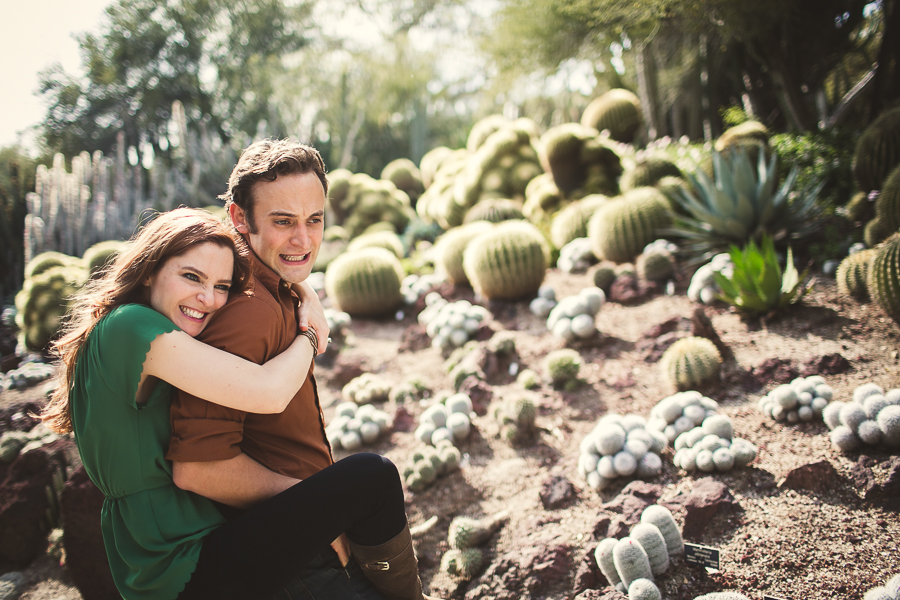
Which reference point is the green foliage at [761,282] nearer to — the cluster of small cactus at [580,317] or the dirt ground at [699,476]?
the dirt ground at [699,476]

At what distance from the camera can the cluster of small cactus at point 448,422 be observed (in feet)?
11.5

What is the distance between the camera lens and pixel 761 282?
12.8 ft

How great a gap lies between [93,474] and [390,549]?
0.91 meters

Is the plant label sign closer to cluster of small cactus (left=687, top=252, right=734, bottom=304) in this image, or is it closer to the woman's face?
the woman's face

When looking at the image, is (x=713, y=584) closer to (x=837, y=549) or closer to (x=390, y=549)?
(x=837, y=549)

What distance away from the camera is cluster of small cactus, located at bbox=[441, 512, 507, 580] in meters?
2.52

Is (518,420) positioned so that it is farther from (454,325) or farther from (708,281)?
(708,281)

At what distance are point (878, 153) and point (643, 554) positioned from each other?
202 inches

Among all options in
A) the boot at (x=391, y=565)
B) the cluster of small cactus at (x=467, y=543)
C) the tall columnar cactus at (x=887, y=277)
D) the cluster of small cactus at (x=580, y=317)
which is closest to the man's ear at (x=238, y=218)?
the boot at (x=391, y=565)

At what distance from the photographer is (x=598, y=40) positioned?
7.13 m

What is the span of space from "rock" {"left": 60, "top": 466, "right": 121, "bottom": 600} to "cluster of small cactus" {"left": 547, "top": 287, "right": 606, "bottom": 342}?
10.9 ft

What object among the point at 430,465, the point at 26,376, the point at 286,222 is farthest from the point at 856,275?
the point at 26,376

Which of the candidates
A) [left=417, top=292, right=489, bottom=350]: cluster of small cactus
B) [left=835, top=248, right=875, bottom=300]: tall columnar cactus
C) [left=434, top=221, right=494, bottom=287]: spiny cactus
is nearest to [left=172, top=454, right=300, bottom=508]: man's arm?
[left=417, top=292, right=489, bottom=350]: cluster of small cactus

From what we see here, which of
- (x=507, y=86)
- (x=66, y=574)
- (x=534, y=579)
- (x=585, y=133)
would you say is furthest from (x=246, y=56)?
(x=534, y=579)
